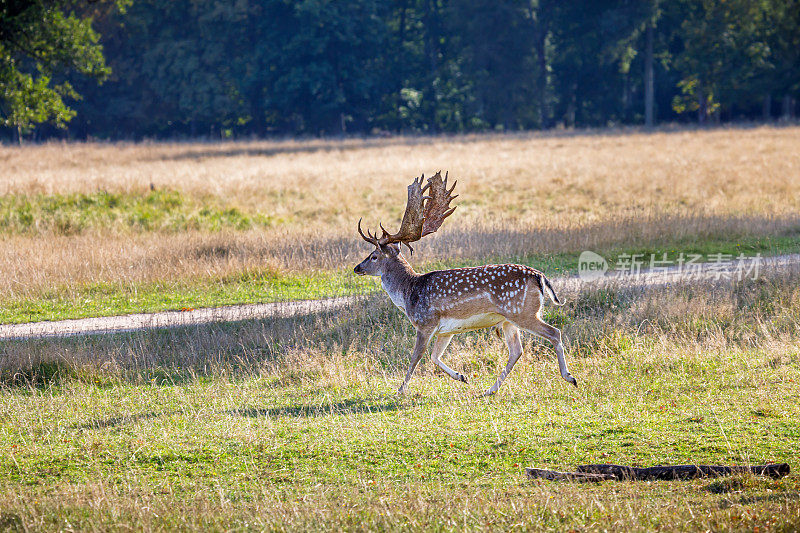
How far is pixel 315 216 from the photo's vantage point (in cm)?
2597

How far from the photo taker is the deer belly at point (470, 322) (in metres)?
9.29

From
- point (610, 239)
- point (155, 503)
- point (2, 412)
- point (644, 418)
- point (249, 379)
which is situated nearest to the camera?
point (155, 503)

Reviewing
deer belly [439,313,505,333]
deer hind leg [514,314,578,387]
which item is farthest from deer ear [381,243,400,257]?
deer hind leg [514,314,578,387]

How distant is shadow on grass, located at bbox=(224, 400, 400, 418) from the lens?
29.2ft

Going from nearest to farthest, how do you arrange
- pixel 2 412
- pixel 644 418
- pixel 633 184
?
pixel 644 418 < pixel 2 412 < pixel 633 184

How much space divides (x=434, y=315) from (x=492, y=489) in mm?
3189

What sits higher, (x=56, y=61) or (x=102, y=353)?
(x=56, y=61)

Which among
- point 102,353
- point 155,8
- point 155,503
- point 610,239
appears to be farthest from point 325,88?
point 155,503

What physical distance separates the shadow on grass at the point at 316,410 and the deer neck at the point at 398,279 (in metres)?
1.28

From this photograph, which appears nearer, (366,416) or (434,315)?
(366,416)

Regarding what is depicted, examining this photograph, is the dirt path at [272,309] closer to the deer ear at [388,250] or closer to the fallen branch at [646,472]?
the deer ear at [388,250]

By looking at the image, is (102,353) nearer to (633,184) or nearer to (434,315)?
(434,315)

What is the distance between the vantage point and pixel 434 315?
372 inches

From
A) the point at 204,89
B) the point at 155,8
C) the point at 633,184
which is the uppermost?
the point at 155,8
